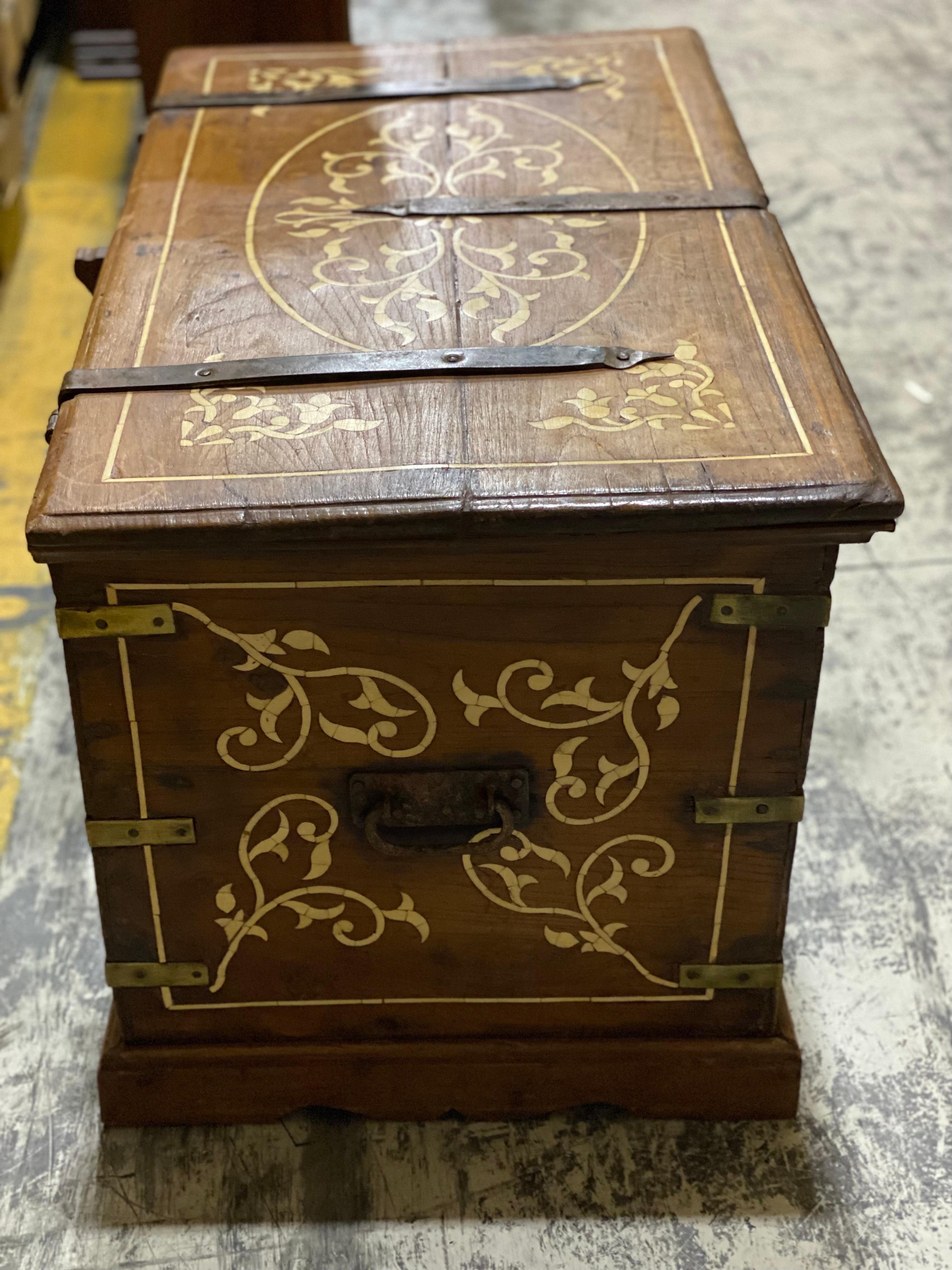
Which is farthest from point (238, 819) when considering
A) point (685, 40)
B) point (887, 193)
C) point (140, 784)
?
point (887, 193)

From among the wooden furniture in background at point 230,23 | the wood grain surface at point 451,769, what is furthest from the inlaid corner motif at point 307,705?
the wooden furniture in background at point 230,23

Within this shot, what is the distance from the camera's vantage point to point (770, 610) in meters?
1.35

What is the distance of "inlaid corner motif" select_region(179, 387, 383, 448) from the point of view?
1.38 meters

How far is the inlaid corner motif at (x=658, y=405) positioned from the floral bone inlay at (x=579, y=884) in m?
0.42

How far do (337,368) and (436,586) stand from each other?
0.91 ft

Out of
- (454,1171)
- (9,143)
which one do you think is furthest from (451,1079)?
(9,143)

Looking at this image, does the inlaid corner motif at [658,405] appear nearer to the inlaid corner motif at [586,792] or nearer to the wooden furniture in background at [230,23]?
the inlaid corner motif at [586,792]

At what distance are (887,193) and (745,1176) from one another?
2.73 metres

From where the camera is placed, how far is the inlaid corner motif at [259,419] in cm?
138

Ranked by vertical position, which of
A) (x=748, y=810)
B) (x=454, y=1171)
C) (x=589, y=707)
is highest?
(x=589, y=707)

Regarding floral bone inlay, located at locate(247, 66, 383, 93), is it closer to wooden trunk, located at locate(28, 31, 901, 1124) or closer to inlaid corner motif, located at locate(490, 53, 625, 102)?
inlaid corner motif, located at locate(490, 53, 625, 102)

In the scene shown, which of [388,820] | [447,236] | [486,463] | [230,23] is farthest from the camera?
[230,23]

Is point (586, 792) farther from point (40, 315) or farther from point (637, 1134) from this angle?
point (40, 315)

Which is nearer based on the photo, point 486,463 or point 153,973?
point 486,463
